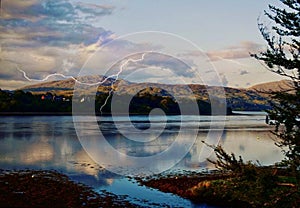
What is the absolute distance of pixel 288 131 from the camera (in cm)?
1479

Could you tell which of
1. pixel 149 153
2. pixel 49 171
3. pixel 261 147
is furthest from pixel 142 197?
pixel 261 147

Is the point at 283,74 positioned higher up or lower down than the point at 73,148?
higher up

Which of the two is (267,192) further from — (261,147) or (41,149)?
(261,147)

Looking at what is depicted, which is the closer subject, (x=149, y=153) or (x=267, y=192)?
(x=267, y=192)

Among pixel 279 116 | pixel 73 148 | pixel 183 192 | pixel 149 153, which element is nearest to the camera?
pixel 279 116

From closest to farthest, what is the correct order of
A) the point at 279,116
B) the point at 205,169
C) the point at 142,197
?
1. the point at 279,116
2. the point at 142,197
3. the point at 205,169

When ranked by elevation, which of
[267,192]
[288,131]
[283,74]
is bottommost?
[267,192]

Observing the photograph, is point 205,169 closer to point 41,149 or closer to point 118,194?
point 118,194

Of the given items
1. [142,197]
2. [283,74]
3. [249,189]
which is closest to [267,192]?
[249,189]

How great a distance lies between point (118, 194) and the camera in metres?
25.0

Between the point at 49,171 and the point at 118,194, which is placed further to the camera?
the point at 49,171

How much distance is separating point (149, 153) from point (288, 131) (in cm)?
3218

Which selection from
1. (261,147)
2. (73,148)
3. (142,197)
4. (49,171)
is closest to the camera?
(142,197)

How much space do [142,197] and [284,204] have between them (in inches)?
477
